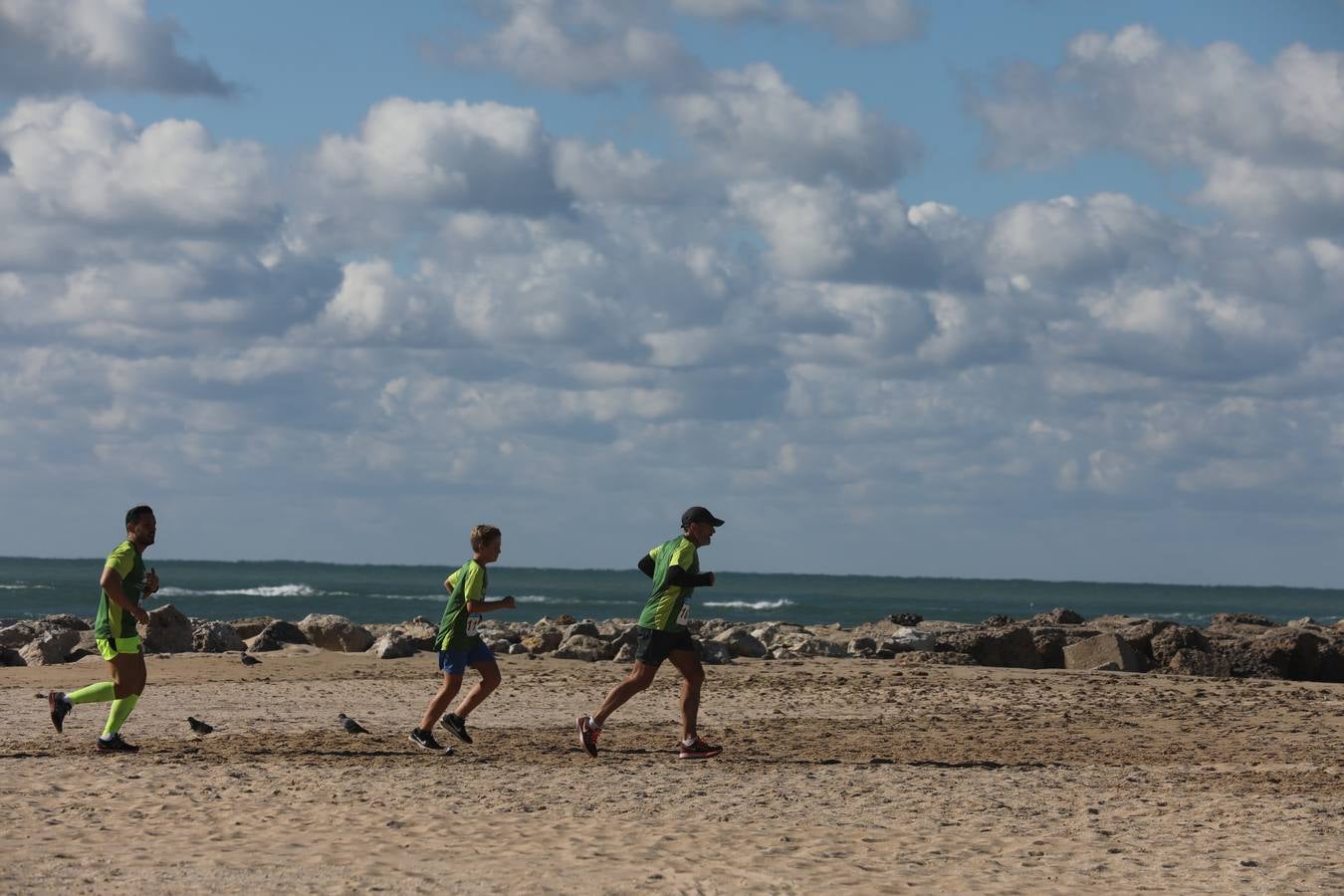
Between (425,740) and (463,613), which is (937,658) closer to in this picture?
(425,740)

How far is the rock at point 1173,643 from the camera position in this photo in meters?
22.2

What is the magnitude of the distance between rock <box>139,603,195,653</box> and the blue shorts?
1112 cm

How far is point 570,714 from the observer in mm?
15125

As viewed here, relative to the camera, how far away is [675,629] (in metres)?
11.7

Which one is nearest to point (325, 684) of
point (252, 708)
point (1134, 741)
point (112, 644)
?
point (252, 708)

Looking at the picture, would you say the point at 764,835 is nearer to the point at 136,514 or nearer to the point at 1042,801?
the point at 1042,801

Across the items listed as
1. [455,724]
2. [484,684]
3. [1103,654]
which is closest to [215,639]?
[455,724]

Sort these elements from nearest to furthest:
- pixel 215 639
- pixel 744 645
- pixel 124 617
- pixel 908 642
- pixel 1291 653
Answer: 1. pixel 124 617
2. pixel 1291 653
3. pixel 744 645
4. pixel 215 639
5. pixel 908 642

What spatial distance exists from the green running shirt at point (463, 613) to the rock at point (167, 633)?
11.2 metres

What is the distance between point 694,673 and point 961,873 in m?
3.88

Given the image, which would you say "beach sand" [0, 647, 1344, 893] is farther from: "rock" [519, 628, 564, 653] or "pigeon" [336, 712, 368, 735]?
"rock" [519, 628, 564, 653]

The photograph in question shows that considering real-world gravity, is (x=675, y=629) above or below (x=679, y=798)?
above

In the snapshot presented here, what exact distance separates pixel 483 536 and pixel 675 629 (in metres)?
1.50

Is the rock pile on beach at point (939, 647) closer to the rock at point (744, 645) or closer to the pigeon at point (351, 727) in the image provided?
the rock at point (744, 645)
